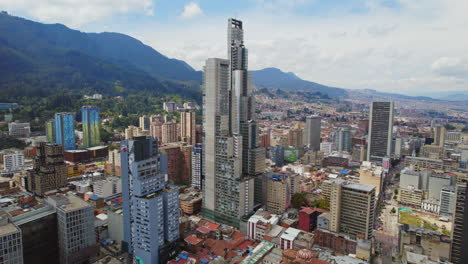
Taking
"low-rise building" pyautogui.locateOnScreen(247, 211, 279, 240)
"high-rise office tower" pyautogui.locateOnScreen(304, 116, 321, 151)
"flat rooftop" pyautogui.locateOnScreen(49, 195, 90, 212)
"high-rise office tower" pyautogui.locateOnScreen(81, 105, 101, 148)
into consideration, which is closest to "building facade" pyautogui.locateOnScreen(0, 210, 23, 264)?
"flat rooftop" pyautogui.locateOnScreen(49, 195, 90, 212)

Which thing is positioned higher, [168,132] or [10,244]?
[168,132]

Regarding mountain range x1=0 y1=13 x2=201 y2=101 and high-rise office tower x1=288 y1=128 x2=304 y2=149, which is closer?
high-rise office tower x1=288 y1=128 x2=304 y2=149

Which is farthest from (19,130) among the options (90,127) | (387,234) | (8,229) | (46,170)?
(387,234)

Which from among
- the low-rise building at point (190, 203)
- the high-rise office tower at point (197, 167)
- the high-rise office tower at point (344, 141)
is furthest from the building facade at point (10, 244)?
the high-rise office tower at point (344, 141)

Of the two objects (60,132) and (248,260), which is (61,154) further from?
(248,260)

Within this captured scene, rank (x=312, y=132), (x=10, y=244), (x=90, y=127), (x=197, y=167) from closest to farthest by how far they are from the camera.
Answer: (x=10, y=244)
(x=197, y=167)
(x=90, y=127)
(x=312, y=132)

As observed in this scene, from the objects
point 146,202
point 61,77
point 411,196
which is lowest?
point 411,196

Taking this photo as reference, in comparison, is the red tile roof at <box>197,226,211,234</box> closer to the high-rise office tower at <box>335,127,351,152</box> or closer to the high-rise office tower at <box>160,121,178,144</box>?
the high-rise office tower at <box>160,121,178,144</box>

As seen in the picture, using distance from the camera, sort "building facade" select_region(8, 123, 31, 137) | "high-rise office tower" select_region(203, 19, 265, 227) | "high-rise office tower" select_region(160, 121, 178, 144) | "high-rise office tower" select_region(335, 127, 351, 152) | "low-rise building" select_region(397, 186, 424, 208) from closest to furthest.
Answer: "high-rise office tower" select_region(203, 19, 265, 227) < "low-rise building" select_region(397, 186, 424, 208) < "high-rise office tower" select_region(160, 121, 178, 144) < "building facade" select_region(8, 123, 31, 137) < "high-rise office tower" select_region(335, 127, 351, 152)

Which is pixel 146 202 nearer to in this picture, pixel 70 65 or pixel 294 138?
pixel 294 138
